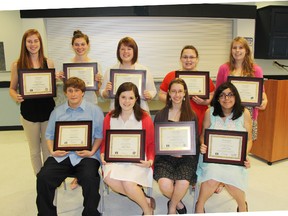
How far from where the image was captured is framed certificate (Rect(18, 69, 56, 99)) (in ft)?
8.79

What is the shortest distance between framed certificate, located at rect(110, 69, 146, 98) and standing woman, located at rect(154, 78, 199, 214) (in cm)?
32

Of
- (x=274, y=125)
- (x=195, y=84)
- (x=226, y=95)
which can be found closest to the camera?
(x=226, y=95)

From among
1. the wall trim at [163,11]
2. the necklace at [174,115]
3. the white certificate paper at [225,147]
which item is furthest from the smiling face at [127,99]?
the wall trim at [163,11]

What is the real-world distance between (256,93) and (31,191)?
102 inches

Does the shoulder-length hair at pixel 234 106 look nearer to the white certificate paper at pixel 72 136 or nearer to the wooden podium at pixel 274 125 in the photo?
the white certificate paper at pixel 72 136

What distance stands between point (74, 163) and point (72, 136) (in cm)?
24

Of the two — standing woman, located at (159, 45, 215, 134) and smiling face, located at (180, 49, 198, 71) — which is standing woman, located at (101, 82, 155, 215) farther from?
smiling face, located at (180, 49, 198, 71)

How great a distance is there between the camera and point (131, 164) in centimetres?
244

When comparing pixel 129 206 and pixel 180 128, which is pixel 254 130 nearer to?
pixel 180 128

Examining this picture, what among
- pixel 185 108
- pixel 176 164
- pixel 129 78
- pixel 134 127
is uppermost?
pixel 129 78

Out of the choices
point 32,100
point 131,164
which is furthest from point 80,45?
point 131,164

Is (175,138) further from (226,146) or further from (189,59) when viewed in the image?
(189,59)

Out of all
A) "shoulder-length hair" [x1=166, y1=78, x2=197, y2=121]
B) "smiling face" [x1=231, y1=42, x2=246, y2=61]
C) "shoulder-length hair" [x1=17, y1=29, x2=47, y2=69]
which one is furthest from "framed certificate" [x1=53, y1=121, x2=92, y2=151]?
"smiling face" [x1=231, y1=42, x2=246, y2=61]

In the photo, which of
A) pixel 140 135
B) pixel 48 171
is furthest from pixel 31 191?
pixel 140 135
